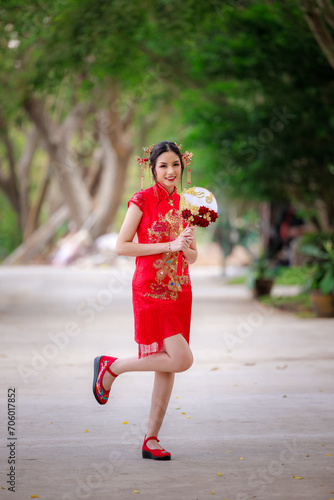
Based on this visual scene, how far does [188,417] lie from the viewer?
6707mm

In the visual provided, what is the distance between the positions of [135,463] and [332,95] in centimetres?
1211

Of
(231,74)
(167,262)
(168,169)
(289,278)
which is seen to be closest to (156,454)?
(167,262)

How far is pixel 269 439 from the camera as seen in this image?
5.92 metres

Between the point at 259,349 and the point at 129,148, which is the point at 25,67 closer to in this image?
the point at 259,349

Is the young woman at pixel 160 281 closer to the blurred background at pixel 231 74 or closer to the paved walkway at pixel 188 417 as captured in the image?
the paved walkway at pixel 188 417

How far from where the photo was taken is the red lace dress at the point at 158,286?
5340 mm

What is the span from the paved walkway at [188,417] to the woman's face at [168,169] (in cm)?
177

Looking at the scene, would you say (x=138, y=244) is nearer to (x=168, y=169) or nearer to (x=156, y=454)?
(x=168, y=169)

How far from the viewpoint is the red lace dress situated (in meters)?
5.34

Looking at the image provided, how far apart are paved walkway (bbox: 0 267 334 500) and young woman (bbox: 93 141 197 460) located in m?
0.50

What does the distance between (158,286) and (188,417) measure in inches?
68.6

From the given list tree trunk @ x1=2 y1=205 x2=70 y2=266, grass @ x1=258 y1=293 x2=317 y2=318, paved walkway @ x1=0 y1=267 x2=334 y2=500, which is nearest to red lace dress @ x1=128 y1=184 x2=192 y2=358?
paved walkway @ x1=0 y1=267 x2=334 y2=500

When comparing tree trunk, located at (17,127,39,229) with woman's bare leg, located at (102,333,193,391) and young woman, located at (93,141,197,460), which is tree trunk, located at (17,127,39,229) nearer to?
young woman, located at (93,141,197,460)

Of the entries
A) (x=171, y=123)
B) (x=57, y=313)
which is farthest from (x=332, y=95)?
(x=171, y=123)
